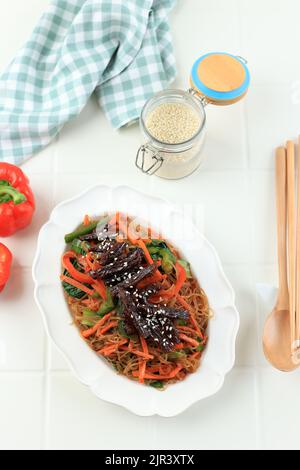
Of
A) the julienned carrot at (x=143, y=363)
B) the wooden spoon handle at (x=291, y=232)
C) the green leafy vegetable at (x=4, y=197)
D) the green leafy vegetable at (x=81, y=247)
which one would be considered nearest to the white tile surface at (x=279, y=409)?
the wooden spoon handle at (x=291, y=232)

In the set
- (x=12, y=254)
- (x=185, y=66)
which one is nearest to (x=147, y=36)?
(x=185, y=66)

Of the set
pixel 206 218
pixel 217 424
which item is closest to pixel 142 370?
pixel 217 424

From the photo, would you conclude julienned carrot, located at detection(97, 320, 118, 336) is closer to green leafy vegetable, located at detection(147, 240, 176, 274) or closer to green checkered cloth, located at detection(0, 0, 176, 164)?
green leafy vegetable, located at detection(147, 240, 176, 274)

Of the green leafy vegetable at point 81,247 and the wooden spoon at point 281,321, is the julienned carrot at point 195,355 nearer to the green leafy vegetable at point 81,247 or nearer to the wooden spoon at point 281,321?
the wooden spoon at point 281,321

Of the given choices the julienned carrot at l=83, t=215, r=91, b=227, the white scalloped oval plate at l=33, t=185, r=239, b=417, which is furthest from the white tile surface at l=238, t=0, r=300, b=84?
the julienned carrot at l=83, t=215, r=91, b=227

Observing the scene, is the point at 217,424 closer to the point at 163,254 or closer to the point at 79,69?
the point at 163,254

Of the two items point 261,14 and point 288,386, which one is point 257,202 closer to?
point 288,386
